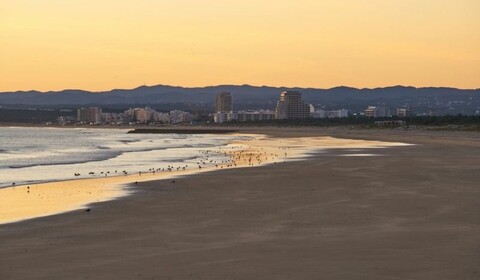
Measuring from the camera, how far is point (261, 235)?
13297mm

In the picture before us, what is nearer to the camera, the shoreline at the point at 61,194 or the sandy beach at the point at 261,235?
the sandy beach at the point at 261,235

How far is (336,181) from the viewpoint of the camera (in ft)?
82.0

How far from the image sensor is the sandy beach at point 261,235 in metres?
10.3

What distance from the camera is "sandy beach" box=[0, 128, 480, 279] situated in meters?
10.3

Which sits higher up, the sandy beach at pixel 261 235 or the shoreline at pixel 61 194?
the sandy beach at pixel 261 235

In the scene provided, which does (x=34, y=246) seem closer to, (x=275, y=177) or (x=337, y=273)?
(x=337, y=273)

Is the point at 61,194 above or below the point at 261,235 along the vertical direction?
below

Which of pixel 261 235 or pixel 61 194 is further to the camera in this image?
pixel 61 194

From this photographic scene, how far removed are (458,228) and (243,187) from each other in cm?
1031

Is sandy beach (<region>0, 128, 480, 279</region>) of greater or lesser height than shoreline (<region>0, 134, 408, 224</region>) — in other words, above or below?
above

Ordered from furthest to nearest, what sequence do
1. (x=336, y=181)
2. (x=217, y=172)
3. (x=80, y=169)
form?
(x=80, y=169), (x=217, y=172), (x=336, y=181)

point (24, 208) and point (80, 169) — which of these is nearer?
point (24, 208)

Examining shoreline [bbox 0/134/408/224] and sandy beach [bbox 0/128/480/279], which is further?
shoreline [bbox 0/134/408/224]

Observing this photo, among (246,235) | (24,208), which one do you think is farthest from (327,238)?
(24,208)
